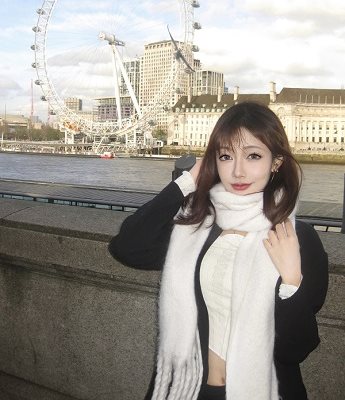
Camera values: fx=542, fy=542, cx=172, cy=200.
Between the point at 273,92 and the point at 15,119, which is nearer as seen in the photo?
the point at 273,92

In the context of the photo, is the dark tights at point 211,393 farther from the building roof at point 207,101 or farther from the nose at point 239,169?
the building roof at point 207,101

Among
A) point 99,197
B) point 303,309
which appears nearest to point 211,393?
point 303,309

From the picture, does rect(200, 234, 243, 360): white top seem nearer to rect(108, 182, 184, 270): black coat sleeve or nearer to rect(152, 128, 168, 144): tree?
rect(108, 182, 184, 270): black coat sleeve

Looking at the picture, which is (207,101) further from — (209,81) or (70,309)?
(70,309)

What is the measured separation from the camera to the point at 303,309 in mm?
1041

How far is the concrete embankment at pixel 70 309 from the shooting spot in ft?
5.50

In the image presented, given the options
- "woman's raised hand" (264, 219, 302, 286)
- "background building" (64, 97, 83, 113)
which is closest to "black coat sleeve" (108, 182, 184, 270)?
"woman's raised hand" (264, 219, 302, 286)

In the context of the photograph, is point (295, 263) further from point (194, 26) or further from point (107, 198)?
point (194, 26)

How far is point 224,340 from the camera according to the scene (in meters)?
1.17

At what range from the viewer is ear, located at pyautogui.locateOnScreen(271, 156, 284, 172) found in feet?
3.90

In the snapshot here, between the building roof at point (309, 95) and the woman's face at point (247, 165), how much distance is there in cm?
6948

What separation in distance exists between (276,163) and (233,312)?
0.34m

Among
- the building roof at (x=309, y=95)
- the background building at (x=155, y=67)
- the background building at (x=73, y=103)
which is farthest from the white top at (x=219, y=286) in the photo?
the building roof at (x=309, y=95)

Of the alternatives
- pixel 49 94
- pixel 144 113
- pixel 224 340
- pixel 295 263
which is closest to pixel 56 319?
pixel 224 340
